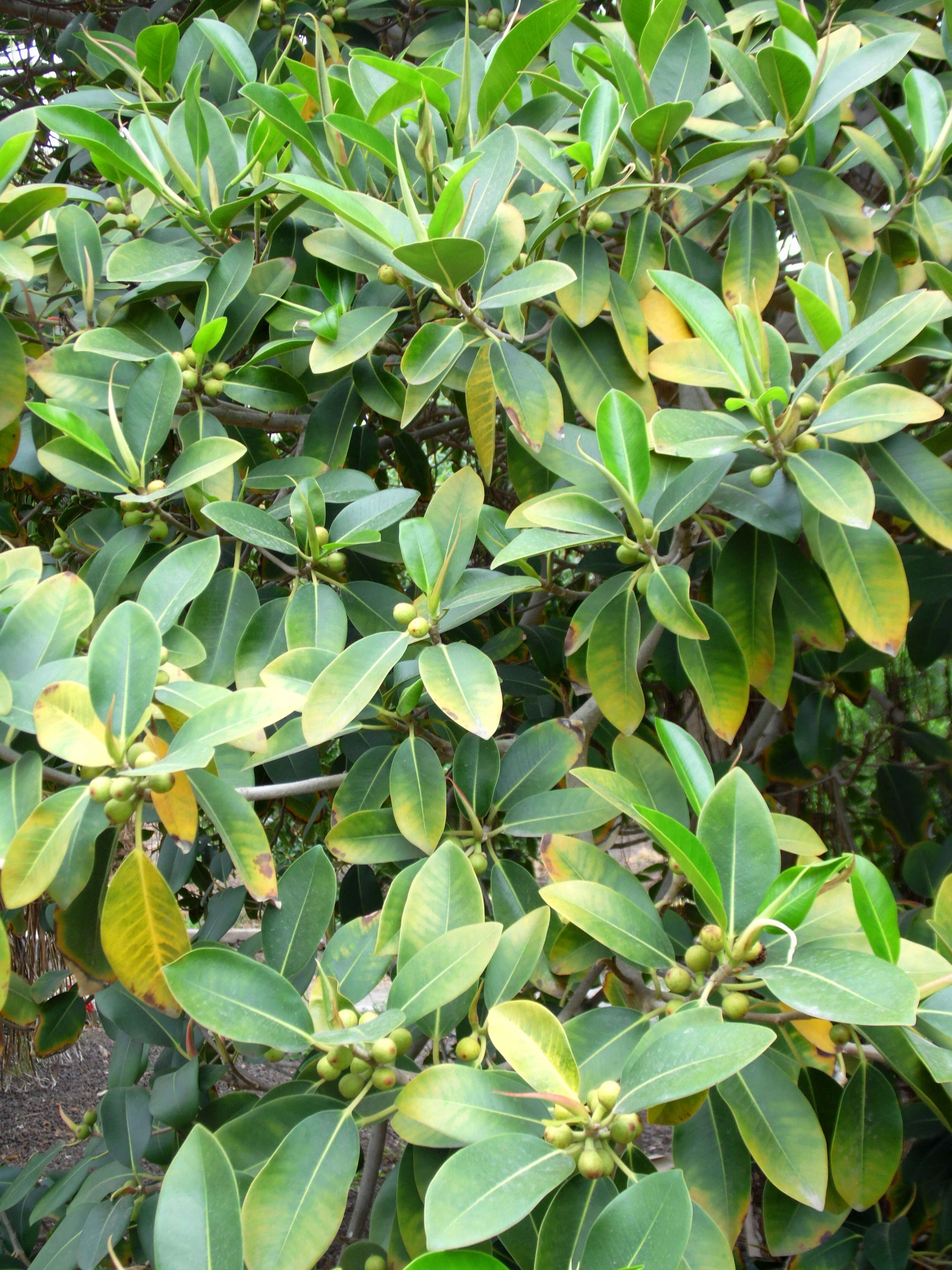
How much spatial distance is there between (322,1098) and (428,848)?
27 centimetres

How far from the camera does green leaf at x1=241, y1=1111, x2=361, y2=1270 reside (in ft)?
2.29

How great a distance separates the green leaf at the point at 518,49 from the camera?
3.38ft

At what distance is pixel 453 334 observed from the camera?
1075 millimetres

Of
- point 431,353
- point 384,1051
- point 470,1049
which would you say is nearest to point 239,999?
point 384,1051

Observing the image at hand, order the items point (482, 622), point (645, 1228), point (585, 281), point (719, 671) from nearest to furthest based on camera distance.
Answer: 1. point (645, 1228)
2. point (719, 671)
3. point (585, 281)
4. point (482, 622)

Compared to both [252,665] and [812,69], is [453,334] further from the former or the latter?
[812,69]

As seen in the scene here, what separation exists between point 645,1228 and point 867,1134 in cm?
43

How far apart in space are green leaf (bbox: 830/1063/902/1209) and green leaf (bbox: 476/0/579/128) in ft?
3.94

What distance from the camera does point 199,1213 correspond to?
661 mm

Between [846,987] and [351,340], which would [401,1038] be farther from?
[351,340]

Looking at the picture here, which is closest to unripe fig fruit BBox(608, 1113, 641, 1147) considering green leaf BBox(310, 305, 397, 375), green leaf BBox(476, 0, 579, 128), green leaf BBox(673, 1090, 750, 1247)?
green leaf BBox(673, 1090, 750, 1247)

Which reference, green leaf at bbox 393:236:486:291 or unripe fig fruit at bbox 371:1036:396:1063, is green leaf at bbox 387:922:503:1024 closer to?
unripe fig fruit at bbox 371:1036:396:1063

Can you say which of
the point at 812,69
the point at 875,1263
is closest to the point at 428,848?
the point at 875,1263

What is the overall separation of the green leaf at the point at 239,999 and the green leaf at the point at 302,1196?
0.08 metres
